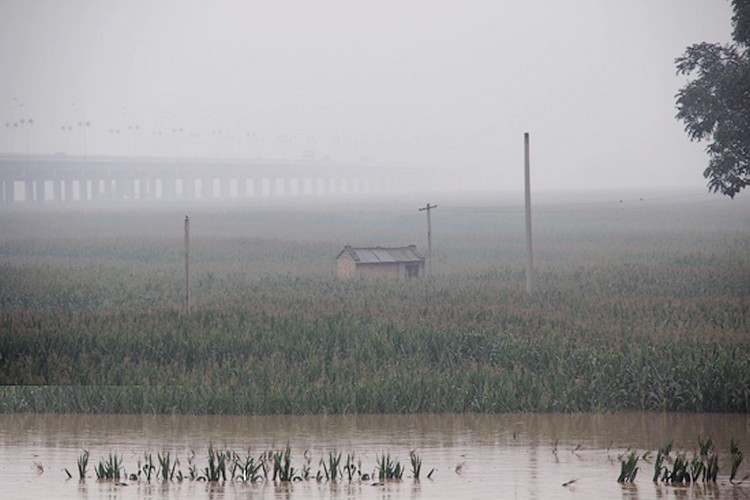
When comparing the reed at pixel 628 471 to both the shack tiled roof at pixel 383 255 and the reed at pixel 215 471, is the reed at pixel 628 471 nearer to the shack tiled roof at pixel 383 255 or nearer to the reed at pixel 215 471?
the reed at pixel 215 471

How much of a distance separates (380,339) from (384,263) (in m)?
22.7

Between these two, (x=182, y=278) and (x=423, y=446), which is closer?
(x=423, y=446)

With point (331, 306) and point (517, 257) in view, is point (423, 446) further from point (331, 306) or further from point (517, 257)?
point (517, 257)

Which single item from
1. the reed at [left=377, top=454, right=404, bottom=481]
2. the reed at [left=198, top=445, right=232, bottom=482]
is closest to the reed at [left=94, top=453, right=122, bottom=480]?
the reed at [left=198, top=445, right=232, bottom=482]

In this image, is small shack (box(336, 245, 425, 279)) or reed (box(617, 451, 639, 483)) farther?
small shack (box(336, 245, 425, 279))

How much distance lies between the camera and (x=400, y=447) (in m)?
24.8

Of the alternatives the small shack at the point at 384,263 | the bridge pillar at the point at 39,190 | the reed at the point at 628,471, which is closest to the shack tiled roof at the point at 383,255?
the small shack at the point at 384,263

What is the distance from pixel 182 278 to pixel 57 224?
233 feet

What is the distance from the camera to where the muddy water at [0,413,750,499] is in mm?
20641

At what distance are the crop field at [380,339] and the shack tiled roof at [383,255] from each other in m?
1.36

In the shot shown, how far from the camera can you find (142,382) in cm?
3061

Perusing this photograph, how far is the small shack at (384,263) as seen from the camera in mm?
56188

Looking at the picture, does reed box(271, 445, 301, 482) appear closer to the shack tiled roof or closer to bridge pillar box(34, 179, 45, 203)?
the shack tiled roof

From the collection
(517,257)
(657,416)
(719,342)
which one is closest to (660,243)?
(517,257)
